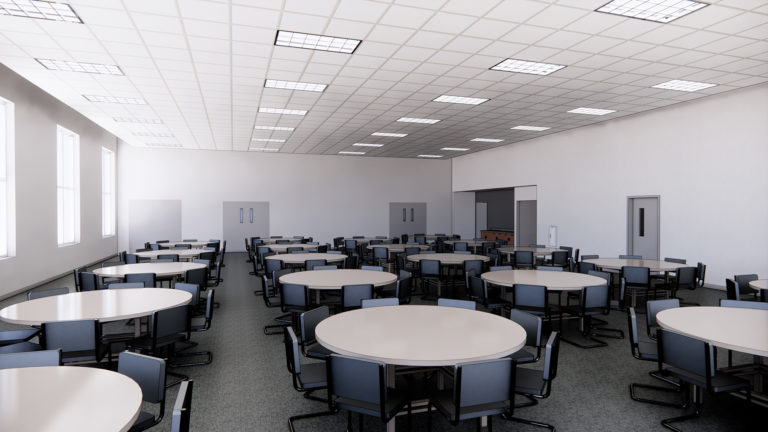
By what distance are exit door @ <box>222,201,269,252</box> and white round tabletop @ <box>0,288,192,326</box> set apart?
1149 cm

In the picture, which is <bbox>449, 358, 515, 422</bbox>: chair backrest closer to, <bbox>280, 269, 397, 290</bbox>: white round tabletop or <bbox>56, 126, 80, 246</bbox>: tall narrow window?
<bbox>280, 269, 397, 290</bbox>: white round tabletop

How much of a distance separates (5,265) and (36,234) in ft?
4.36

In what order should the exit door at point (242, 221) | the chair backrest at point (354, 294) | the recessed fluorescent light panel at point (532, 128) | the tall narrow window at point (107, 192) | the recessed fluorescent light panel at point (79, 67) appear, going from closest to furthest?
the chair backrest at point (354, 294)
the recessed fluorescent light panel at point (79, 67)
the recessed fluorescent light panel at point (532, 128)
the tall narrow window at point (107, 192)
the exit door at point (242, 221)

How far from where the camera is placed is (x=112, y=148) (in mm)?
14109

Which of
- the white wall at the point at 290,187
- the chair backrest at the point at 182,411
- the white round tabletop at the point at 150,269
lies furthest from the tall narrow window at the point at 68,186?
the chair backrest at the point at 182,411

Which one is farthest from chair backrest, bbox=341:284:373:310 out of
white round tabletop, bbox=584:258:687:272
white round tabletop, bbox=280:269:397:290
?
white round tabletop, bbox=584:258:687:272

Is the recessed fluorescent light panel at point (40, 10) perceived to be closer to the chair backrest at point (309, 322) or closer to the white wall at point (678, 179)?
the chair backrest at point (309, 322)

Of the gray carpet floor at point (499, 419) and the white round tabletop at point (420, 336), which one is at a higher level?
the white round tabletop at point (420, 336)

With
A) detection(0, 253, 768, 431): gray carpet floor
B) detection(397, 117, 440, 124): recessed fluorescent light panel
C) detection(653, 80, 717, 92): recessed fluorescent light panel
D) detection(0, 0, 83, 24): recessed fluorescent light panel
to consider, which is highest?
detection(653, 80, 717, 92): recessed fluorescent light panel

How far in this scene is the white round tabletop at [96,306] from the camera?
3484 mm

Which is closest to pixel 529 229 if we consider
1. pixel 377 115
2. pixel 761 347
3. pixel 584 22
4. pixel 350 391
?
pixel 377 115

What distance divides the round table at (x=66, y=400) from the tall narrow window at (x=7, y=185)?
7426 millimetres

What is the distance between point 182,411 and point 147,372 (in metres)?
0.59

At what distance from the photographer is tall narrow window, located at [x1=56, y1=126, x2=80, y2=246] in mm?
10562
